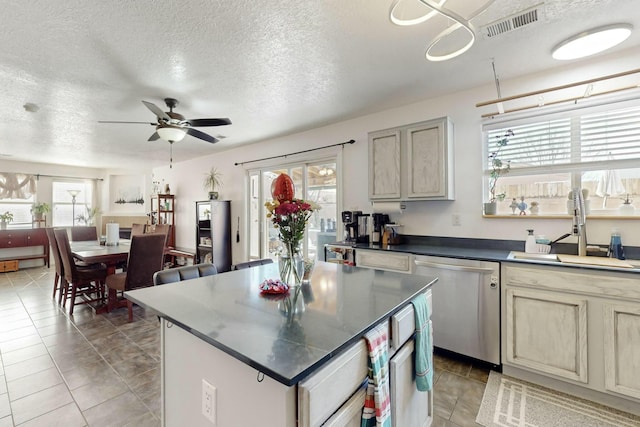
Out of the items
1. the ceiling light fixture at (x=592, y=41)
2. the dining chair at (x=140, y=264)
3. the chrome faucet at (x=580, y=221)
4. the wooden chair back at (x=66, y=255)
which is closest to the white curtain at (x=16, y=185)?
the wooden chair back at (x=66, y=255)

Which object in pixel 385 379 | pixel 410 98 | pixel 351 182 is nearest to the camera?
pixel 385 379

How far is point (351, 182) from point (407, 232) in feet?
3.30

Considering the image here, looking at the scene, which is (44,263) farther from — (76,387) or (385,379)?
(385,379)

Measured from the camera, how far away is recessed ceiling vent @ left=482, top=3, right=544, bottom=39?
5.77ft

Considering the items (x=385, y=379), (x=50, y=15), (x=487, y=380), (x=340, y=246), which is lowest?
(x=487, y=380)

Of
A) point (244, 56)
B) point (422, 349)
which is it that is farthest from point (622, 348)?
point (244, 56)

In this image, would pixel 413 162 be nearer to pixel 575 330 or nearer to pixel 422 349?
pixel 575 330

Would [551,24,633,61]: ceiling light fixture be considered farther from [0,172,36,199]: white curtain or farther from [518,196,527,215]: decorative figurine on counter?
[0,172,36,199]: white curtain

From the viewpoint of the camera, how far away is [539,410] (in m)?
1.87

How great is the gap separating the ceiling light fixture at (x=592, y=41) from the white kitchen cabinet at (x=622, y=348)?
1826mm

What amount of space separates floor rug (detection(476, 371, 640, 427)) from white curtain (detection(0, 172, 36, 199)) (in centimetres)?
965

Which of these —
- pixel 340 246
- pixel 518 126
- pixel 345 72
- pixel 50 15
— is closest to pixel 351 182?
pixel 340 246

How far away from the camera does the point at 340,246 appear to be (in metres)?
3.24

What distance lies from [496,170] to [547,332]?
4.94 feet
